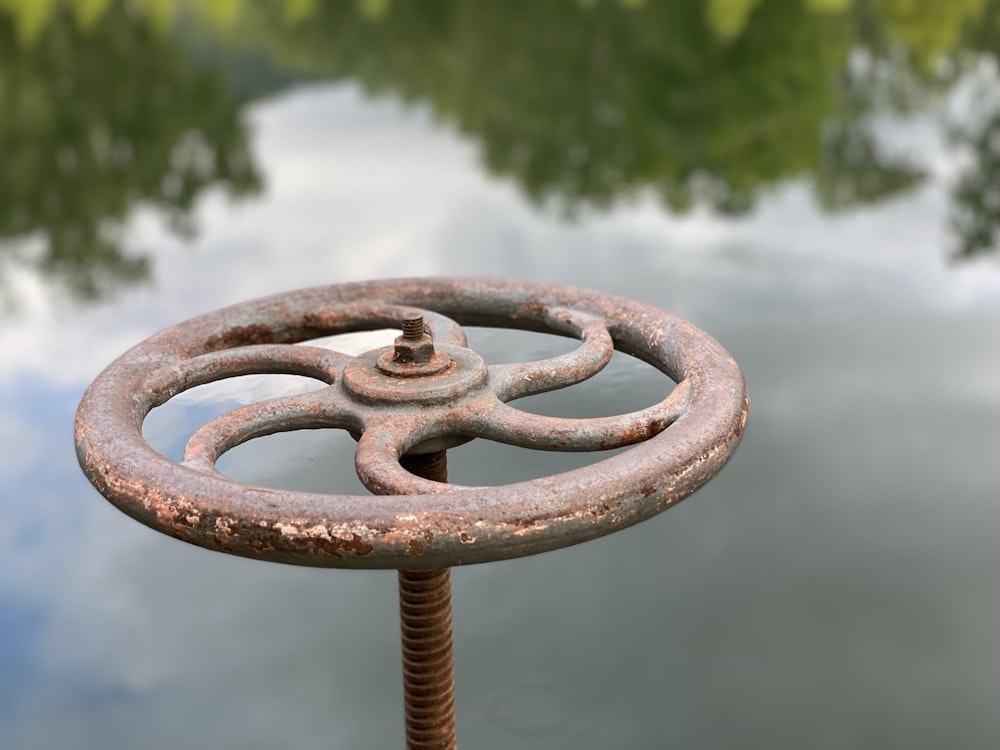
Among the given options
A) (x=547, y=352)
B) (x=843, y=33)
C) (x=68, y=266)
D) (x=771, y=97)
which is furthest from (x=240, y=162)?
(x=547, y=352)

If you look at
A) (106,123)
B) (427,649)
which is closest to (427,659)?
(427,649)

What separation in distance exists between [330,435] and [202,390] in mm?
298

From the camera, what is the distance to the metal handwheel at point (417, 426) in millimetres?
1763

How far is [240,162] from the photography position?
16703mm

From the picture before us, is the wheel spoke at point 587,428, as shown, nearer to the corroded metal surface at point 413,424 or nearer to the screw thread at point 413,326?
the corroded metal surface at point 413,424

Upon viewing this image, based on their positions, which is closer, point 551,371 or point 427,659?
point 551,371

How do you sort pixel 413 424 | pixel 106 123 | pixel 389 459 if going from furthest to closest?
1. pixel 106 123
2. pixel 413 424
3. pixel 389 459

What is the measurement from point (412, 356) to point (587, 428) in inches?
16.6

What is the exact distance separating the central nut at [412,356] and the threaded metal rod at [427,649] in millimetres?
238

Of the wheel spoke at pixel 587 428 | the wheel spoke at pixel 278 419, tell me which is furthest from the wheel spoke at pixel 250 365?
the wheel spoke at pixel 587 428

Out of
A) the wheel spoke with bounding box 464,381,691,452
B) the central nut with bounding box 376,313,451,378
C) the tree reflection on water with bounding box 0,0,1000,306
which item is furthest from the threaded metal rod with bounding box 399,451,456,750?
the tree reflection on water with bounding box 0,0,1000,306

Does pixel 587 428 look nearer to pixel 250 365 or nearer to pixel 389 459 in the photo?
pixel 389 459

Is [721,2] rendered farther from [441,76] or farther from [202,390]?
[202,390]

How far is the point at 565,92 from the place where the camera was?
55.7 ft
